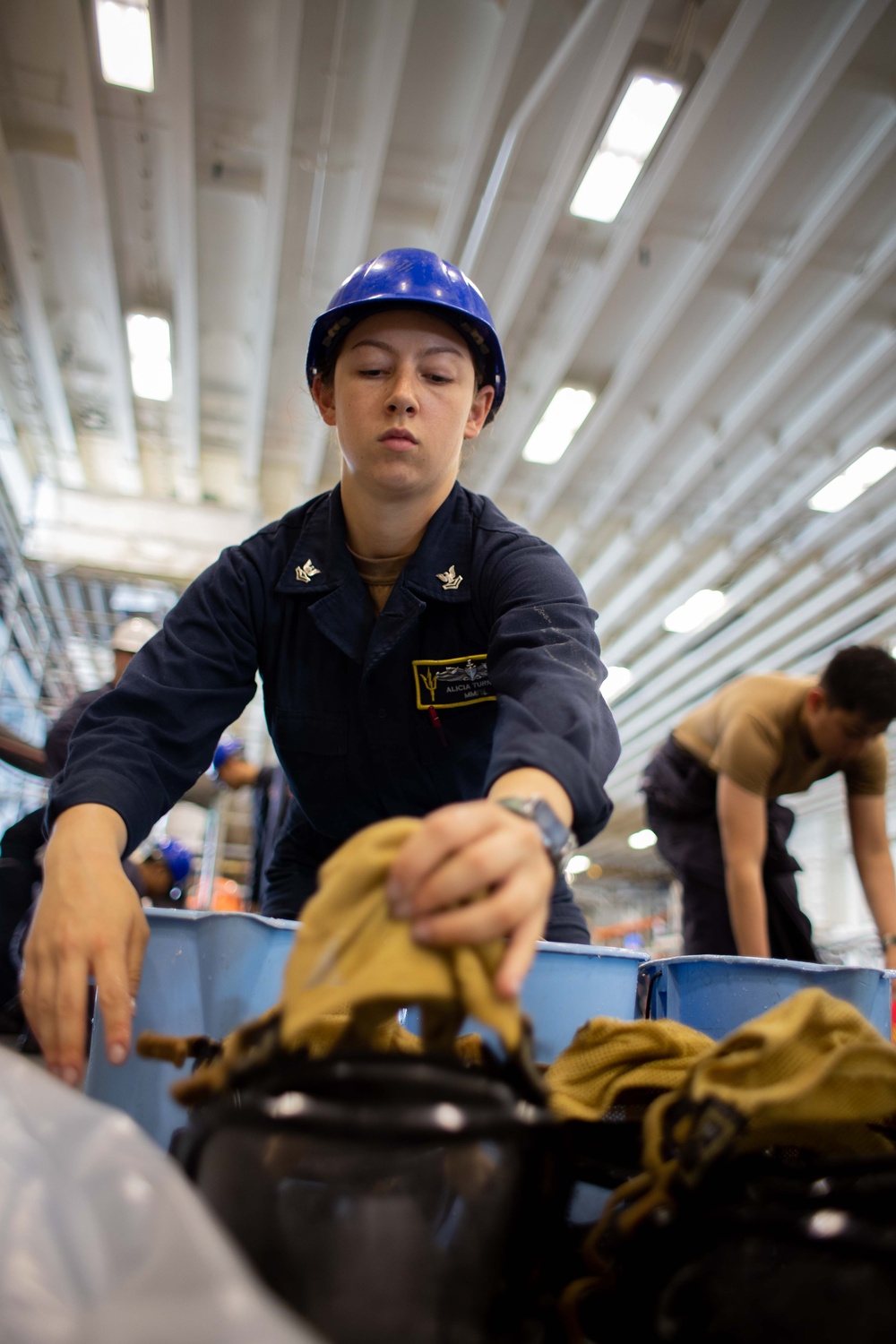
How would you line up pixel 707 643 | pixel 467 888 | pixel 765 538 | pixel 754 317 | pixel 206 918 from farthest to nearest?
pixel 707 643 → pixel 765 538 → pixel 754 317 → pixel 206 918 → pixel 467 888

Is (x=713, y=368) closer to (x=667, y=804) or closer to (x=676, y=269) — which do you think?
(x=676, y=269)

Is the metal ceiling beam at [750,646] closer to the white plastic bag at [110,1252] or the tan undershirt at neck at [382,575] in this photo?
the tan undershirt at neck at [382,575]

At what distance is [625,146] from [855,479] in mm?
3744

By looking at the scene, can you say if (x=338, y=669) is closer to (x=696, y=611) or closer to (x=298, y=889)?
(x=298, y=889)

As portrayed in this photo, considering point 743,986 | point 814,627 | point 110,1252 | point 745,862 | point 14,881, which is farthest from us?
point 814,627

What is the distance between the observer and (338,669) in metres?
1.57

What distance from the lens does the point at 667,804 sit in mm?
3258

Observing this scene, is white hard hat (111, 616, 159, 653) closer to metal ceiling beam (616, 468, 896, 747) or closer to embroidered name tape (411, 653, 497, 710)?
embroidered name tape (411, 653, 497, 710)

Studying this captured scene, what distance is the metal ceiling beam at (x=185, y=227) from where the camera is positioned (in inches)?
169

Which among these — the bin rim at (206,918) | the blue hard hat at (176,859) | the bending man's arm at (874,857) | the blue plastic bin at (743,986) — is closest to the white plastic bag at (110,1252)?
the bin rim at (206,918)

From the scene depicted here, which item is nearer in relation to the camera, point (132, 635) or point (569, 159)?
point (132, 635)

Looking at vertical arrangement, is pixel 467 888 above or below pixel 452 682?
below

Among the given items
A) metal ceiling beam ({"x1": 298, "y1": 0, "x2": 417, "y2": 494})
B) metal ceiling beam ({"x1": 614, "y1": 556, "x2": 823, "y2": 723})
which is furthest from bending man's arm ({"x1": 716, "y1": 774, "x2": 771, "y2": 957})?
metal ceiling beam ({"x1": 614, "y1": 556, "x2": 823, "y2": 723})

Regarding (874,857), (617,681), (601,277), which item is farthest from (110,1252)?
(617,681)
